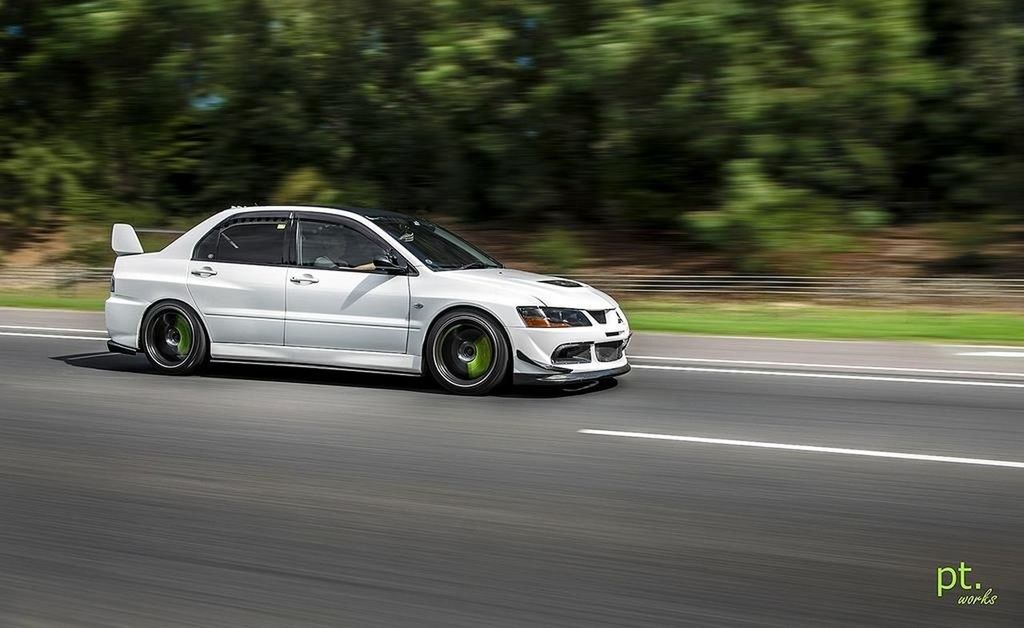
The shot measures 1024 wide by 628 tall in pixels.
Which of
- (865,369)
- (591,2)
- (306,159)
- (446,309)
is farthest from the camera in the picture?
(306,159)

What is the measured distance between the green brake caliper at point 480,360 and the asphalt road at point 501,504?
34cm

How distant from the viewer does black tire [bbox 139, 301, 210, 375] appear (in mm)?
10469

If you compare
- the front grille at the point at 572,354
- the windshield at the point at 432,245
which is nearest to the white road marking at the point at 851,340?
the windshield at the point at 432,245

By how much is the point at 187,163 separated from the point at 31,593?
75.2 ft

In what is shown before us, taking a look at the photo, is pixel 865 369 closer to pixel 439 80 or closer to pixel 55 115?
pixel 439 80

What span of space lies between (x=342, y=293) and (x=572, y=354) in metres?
2.00

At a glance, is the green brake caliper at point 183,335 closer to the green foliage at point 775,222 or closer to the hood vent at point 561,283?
the hood vent at point 561,283

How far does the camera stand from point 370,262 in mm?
10016

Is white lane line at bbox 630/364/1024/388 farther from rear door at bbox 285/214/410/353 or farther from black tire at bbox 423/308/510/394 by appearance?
rear door at bbox 285/214/410/353

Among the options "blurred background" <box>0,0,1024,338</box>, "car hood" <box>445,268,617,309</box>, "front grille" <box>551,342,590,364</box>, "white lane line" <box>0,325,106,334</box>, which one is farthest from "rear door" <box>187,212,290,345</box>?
"blurred background" <box>0,0,1024,338</box>

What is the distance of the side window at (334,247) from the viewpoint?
10.1 m

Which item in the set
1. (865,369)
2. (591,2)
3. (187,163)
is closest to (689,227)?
(591,2)

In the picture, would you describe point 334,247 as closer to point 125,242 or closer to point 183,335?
point 183,335

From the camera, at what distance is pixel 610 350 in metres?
9.66
